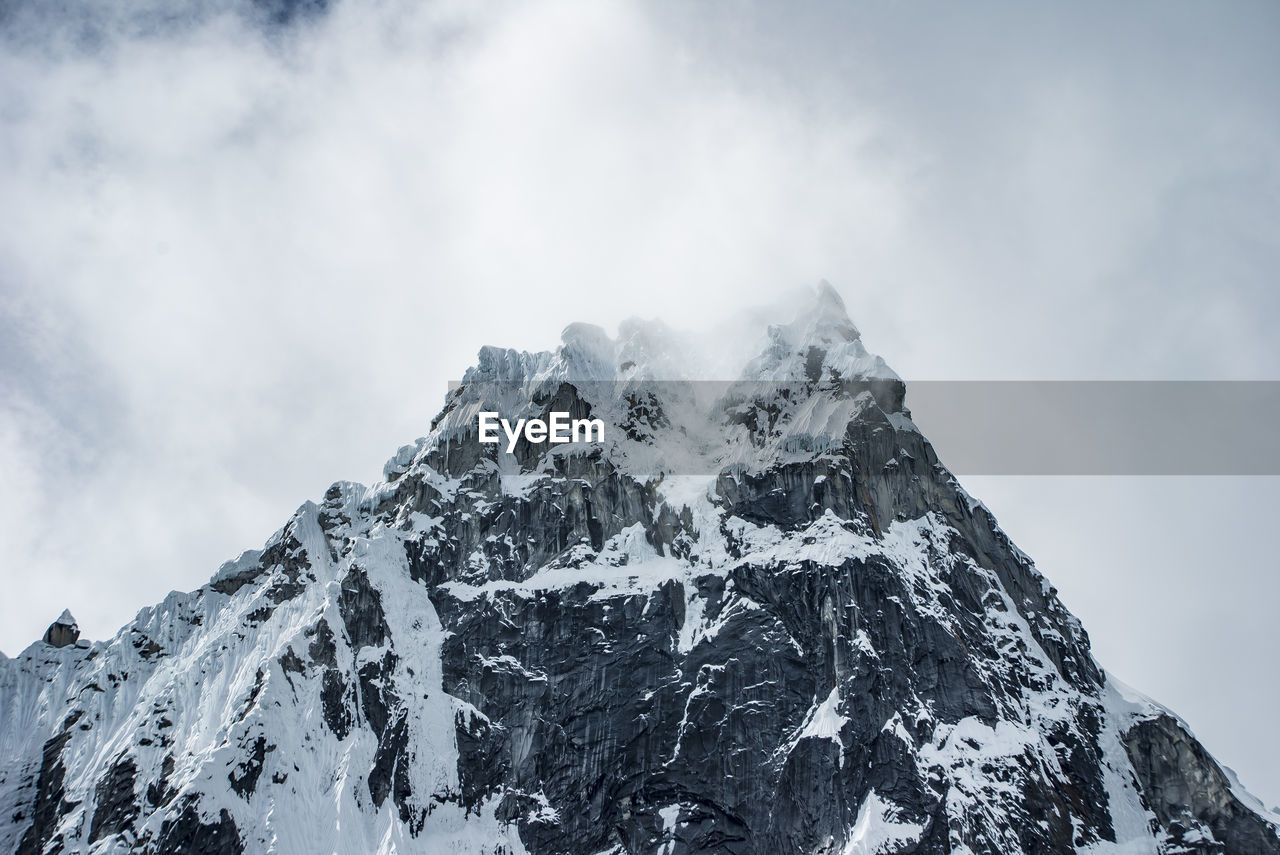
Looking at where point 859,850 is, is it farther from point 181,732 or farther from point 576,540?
point 181,732

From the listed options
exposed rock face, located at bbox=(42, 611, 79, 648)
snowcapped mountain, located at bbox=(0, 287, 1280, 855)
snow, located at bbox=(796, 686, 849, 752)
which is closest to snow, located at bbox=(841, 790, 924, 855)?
snowcapped mountain, located at bbox=(0, 287, 1280, 855)

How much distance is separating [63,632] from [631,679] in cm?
8000

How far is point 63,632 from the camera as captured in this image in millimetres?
161750

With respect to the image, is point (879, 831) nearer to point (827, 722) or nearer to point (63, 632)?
point (827, 722)

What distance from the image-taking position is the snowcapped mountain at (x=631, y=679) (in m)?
127

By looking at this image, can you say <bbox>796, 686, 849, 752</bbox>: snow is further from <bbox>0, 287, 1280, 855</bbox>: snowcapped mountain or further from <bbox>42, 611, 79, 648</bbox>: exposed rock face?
<bbox>42, 611, 79, 648</bbox>: exposed rock face

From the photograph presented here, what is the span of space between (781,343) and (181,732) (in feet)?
310

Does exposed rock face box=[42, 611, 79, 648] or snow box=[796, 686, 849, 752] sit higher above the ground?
exposed rock face box=[42, 611, 79, 648]

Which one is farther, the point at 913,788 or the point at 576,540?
the point at 576,540

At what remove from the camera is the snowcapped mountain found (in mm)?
Answer: 127438

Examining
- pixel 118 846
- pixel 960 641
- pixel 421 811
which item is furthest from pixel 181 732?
pixel 960 641

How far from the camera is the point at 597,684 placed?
5497 inches

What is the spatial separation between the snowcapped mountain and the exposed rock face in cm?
42

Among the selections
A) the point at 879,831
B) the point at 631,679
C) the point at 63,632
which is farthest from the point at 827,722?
the point at 63,632
